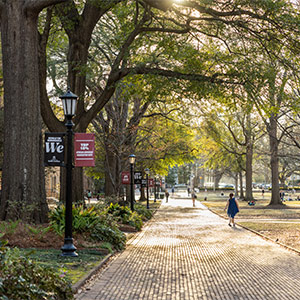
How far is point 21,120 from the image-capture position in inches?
536

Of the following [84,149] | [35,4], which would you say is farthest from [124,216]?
[35,4]

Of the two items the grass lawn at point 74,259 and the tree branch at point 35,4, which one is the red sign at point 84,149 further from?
the tree branch at point 35,4

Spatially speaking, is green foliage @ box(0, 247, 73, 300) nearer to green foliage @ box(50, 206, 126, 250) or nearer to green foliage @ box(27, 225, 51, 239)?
green foliage @ box(27, 225, 51, 239)

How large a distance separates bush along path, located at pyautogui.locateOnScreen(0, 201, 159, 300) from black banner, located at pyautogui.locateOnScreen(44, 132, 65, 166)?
1744mm

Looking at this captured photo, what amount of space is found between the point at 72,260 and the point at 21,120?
5165 millimetres

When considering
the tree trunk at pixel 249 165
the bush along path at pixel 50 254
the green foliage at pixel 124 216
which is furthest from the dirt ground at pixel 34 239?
the tree trunk at pixel 249 165

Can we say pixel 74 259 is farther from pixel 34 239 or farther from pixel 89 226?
pixel 89 226

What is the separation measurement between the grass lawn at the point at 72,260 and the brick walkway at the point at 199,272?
0.34 metres

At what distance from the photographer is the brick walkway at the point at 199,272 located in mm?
7500

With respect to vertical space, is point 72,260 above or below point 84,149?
below

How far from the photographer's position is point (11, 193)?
523 inches

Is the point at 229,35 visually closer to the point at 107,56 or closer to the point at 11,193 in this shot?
the point at 11,193

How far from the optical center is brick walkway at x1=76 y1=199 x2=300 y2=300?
24.6 ft

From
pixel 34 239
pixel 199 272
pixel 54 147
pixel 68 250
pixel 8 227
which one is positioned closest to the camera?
pixel 199 272
